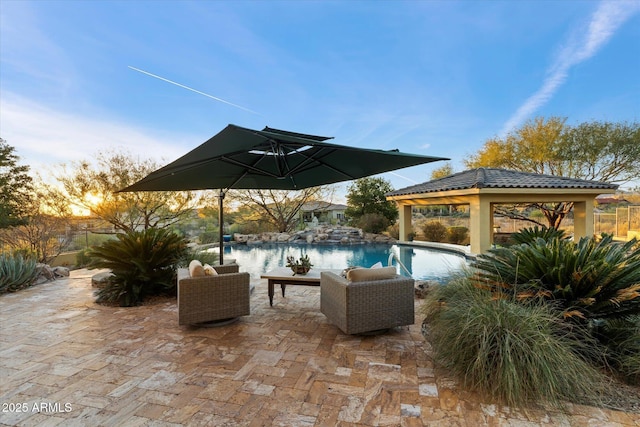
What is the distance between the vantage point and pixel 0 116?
8680 millimetres

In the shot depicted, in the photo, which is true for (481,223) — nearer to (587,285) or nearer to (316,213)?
(587,285)

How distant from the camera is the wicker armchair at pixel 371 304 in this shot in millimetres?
3395

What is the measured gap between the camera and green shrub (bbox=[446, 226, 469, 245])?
1447 cm

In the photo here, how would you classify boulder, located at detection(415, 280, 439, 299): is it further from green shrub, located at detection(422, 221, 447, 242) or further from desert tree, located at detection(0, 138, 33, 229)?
desert tree, located at detection(0, 138, 33, 229)

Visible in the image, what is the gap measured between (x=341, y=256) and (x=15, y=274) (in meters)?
9.75

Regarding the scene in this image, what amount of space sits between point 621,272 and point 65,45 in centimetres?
1013

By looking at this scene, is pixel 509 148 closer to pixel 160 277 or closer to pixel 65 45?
pixel 160 277

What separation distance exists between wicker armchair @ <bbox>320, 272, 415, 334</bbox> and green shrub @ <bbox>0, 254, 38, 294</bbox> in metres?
6.85

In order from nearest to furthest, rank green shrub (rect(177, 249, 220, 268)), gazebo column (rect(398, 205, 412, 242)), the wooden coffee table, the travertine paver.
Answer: the travertine paver, the wooden coffee table, green shrub (rect(177, 249, 220, 268)), gazebo column (rect(398, 205, 412, 242))

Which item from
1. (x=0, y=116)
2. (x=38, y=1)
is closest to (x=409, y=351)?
(x=38, y=1)

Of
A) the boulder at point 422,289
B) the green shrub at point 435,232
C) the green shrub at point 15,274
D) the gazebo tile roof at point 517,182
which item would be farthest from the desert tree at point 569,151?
the green shrub at point 15,274

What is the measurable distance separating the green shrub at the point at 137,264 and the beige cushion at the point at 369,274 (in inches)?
141

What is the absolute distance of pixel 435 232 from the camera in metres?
15.2

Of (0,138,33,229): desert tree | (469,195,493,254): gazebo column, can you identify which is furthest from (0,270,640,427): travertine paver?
(0,138,33,229): desert tree
